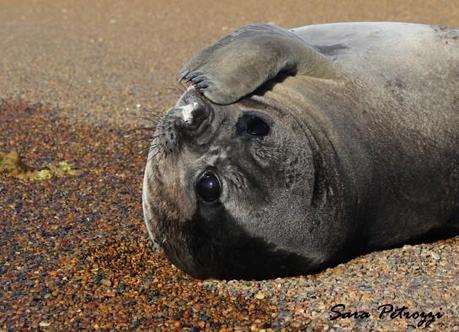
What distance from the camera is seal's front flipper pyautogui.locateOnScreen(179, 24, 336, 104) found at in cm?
401

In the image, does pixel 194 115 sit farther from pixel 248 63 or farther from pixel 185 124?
pixel 248 63

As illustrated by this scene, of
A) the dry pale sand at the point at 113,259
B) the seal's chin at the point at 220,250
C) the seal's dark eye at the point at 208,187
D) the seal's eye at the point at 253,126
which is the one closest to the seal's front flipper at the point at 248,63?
the seal's eye at the point at 253,126

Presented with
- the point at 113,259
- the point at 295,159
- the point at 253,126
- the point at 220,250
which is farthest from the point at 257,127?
the point at 113,259

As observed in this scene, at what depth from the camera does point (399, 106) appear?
4.40 m

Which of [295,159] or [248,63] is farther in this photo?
[248,63]

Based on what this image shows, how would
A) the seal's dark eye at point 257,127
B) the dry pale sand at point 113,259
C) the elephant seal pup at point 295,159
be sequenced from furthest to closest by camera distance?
1. the seal's dark eye at point 257,127
2. the elephant seal pup at point 295,159
3. the dry pale sand at point 113,259

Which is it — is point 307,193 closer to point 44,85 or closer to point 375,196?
point 375,196

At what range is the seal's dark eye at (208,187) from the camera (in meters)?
→ 3.75

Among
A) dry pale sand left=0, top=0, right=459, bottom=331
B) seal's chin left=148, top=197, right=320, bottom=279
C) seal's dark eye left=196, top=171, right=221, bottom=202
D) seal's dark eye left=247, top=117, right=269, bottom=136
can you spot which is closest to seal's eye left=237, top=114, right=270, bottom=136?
seal's dark eye left=247, top=117, right=269, bottom=136

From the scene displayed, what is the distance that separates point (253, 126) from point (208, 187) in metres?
0.41

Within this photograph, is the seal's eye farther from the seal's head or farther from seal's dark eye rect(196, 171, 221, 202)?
seal's dark eye rect(196, 171, 221, 202)

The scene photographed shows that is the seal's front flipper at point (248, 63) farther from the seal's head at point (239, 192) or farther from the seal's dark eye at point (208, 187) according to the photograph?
the seal's dark eye at point (208, 187)

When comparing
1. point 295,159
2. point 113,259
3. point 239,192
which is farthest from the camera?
point 113,259

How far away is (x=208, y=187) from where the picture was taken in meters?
3.76
